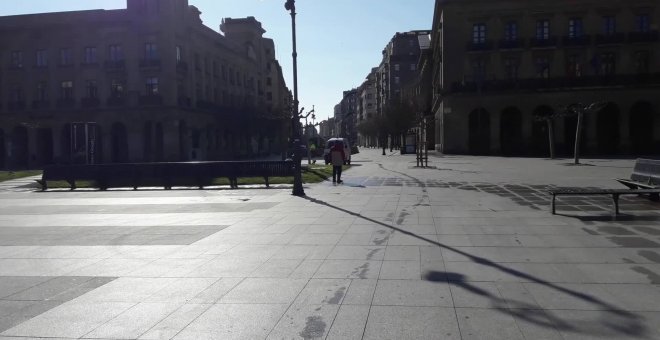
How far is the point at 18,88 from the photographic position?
58406 mm

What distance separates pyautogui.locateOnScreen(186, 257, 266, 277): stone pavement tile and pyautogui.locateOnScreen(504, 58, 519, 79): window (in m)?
52.4

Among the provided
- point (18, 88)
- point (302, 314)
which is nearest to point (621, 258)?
point (302, 314)

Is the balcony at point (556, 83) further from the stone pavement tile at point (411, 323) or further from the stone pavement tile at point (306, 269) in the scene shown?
the stone pavement tile at point (411, 323)

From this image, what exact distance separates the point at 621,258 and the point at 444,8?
51.9 metres

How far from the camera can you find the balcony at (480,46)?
5419cm

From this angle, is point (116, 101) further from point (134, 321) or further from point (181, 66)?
point (134, 321)

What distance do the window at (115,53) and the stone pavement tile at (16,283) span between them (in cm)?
5490

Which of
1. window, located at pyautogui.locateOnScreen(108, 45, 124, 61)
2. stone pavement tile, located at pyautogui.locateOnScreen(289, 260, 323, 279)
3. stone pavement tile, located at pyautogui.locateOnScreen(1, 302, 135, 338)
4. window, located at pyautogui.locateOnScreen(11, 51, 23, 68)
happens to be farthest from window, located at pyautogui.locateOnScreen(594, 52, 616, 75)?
window, located at pyautogui.locateOnScreen(11, 51, 23, 68)

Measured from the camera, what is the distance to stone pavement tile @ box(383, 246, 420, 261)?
284 inches

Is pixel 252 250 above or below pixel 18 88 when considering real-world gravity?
below

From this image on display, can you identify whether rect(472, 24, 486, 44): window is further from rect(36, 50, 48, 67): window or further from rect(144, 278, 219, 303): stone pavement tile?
rect(144, 278, 219, 303): stone pavement tile

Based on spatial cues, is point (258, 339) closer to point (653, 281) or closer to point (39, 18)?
point (653, 281)

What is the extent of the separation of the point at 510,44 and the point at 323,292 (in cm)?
5370

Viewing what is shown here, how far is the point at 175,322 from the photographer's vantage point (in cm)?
477
